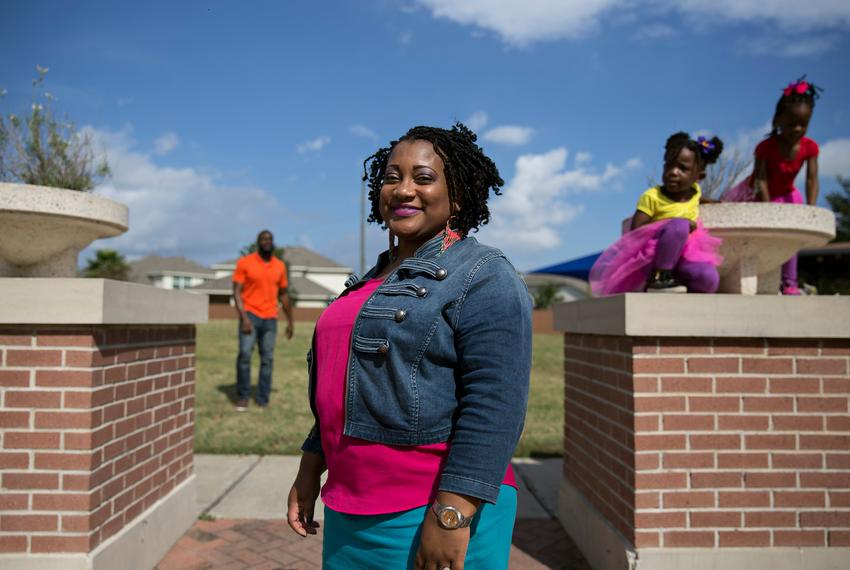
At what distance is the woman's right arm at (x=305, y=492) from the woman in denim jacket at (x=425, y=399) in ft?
0.75

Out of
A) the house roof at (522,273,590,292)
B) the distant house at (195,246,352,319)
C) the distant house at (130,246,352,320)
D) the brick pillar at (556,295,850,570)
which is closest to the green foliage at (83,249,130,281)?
the distant house at (195,246,352,319)

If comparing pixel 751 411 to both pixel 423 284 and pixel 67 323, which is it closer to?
pixel 423 284

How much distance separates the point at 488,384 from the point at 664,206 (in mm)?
A: 2740

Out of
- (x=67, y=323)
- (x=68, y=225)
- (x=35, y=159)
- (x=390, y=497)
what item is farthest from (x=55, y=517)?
(x=35, y=159)

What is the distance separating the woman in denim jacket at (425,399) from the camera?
1.60m

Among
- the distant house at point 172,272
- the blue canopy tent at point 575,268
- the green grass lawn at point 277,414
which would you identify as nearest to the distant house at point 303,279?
the distant house at point 172,272

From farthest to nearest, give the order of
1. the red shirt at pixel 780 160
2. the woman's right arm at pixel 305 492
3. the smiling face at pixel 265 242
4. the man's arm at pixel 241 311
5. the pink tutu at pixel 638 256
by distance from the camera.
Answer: the smiling face at pixel 265 242, the man's arm at pixel 241 311, the red shirt at pixel 780 160, the pink tutu at pixel 638 256, the woman's right arm at pixel 305 492

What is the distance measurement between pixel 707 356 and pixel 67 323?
118 inches

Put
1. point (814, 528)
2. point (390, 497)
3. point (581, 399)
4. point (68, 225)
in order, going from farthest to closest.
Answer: point (581, 399)
point (68, 225)
point (814, 528)
point (390, 497)

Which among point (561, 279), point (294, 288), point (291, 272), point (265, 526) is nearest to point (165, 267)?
point (291, 272)

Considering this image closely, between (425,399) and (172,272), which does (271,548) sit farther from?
(172,272)

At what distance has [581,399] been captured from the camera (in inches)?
168

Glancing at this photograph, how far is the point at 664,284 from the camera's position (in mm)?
3691

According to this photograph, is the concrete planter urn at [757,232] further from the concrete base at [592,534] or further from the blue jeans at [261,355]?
the blue jeans at [261,355]
